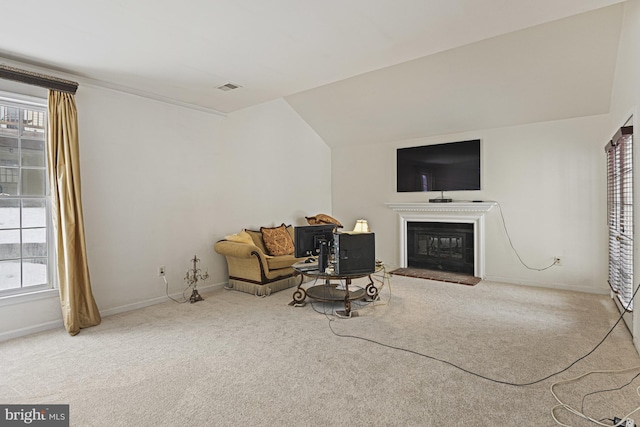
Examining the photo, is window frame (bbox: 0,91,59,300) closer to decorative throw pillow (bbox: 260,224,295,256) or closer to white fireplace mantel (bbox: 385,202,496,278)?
decorative throw pillow (bbox: 260,224,295,256)

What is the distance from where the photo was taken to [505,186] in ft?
17.7

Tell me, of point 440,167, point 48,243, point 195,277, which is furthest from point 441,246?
point 48,243

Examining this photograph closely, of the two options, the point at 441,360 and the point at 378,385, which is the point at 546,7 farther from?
the point at 378,385

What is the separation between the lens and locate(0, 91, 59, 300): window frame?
322cm

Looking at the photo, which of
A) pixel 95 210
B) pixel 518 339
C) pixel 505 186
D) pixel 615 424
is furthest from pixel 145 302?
pixel 505 186

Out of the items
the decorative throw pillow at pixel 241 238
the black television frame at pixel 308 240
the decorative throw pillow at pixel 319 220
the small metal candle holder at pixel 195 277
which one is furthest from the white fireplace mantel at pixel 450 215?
the small metal candle holder at pixel 195 277

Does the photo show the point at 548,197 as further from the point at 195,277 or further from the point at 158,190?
the point at 158,190

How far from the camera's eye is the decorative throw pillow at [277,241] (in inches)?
207

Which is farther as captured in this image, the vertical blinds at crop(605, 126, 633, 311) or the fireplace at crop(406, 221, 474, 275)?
the fireplace at crop(406, 221, 474, 275)

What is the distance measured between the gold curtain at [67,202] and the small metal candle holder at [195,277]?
1.21 m

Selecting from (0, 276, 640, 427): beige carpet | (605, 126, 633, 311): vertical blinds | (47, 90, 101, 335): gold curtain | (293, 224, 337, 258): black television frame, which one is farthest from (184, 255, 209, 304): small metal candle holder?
(605, 126, 633, 311): vertical blinds

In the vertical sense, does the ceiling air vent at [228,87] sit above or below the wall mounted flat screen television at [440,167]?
above

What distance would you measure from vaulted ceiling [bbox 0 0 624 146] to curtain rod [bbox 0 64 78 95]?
14 cm

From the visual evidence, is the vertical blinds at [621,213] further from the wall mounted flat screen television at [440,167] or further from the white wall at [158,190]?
the white wall at [158,190]
